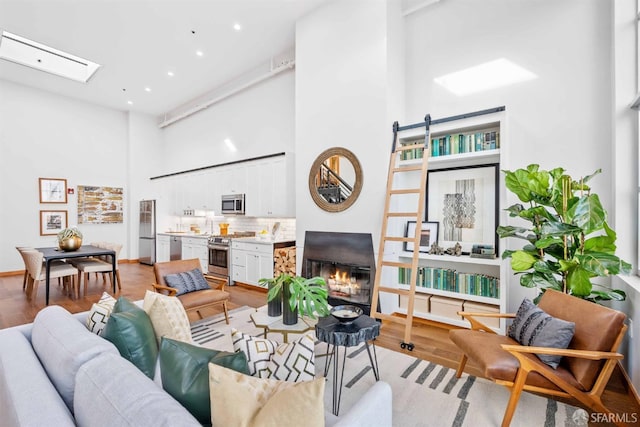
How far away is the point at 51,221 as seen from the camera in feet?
23.7

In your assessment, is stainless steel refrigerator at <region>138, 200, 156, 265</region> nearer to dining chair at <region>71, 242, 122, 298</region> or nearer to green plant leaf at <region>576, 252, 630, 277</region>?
dining chair at <region>71, 242, 122, 298</region>

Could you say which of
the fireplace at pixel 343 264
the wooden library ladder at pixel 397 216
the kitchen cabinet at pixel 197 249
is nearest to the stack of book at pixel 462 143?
the wooden library ladder at pixel 397 216

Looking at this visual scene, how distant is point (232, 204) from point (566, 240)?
17.7 feet

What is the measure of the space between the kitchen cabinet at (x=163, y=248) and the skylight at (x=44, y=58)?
3.76 metres

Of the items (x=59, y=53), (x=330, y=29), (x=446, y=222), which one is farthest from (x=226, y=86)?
(x=446, y=222)

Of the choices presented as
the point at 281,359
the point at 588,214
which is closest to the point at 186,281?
the point at 281,359

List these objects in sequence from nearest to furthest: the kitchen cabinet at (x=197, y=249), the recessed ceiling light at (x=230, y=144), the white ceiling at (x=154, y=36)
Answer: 1. the white ceiling at (x=154, y=36)
2. the kitchen cabinet at (x=197, y=249)
3. the recessed ceiling light at (x=230, y=144)

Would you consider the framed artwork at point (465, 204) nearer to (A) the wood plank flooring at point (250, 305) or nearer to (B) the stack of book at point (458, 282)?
(B) the stack of book at point (458, 282)

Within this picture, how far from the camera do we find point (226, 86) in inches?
272

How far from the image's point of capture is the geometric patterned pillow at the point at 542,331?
1.95 meters

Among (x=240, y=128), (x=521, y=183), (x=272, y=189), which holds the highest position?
(x=240, y=128)

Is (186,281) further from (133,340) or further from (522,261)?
(522,261)

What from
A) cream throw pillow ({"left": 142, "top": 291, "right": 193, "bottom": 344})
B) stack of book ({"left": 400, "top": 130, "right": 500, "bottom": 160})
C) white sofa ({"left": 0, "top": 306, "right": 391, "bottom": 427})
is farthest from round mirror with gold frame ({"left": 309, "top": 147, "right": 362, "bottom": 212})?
white sofa ({"left": 0, "top": 306, "right": 391, "bottom": 427})

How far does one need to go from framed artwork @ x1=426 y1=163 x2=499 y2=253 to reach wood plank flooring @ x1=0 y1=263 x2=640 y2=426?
1.10 meters
